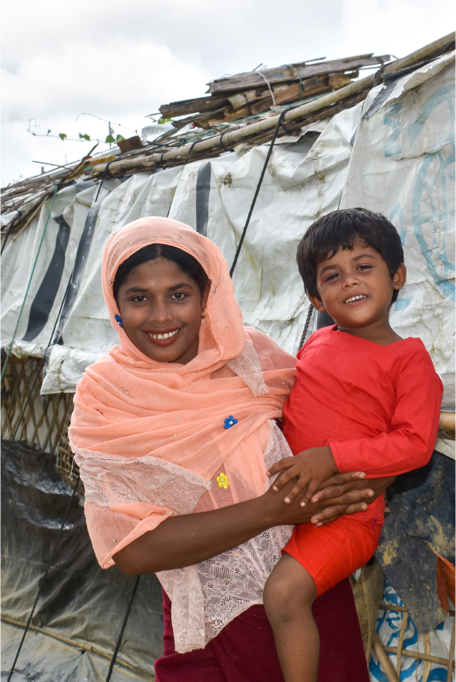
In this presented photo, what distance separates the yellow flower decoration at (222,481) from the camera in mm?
1221

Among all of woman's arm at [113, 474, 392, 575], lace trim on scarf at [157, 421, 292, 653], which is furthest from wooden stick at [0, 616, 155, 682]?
woman's arm at [113, 474, 392, 575]

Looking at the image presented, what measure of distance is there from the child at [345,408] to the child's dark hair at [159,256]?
1.20 feet

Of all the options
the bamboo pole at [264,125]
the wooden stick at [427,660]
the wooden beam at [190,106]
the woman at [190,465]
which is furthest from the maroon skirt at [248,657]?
the wooden beam at [190,106]

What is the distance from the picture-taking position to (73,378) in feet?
9.25

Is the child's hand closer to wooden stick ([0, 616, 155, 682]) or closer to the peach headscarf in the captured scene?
Result: the peach headscarf

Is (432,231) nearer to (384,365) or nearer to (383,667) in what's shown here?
(384,365)

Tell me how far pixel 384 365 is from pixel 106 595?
10.3 feet

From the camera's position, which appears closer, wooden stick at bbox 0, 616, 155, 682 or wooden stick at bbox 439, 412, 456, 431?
wooden stick at bbox 439, 412, 456, 431

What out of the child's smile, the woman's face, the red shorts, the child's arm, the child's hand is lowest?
the red shorts

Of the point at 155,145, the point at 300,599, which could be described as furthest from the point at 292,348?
the point at 155,145

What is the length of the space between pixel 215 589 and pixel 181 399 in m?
0.45

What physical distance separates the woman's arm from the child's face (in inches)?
16.9

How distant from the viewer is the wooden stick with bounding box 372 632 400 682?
63.7 inches

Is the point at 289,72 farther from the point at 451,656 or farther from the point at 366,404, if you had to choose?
the point at 451,656
